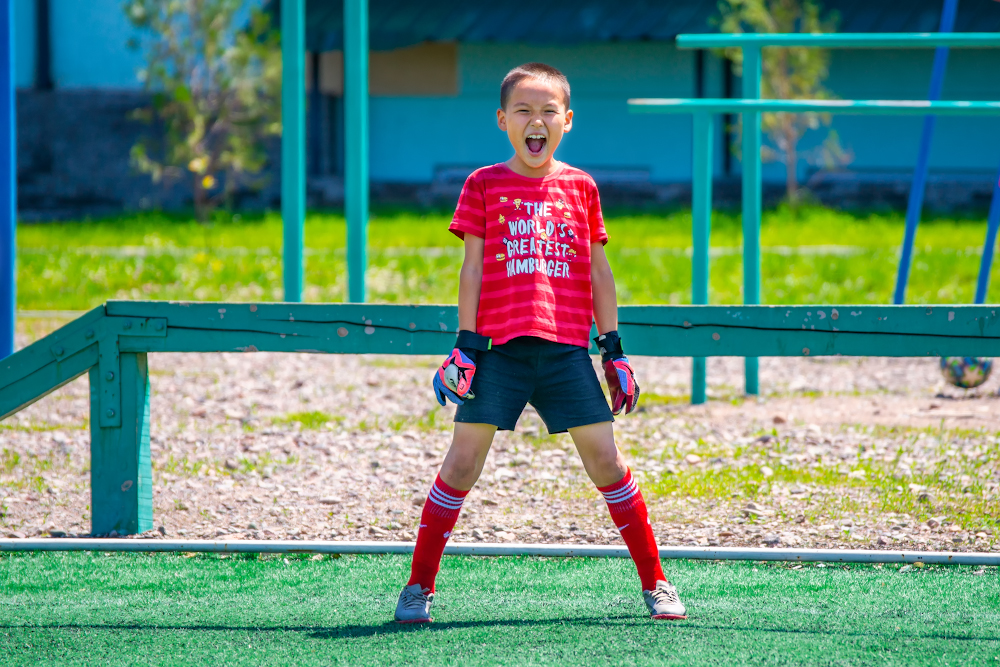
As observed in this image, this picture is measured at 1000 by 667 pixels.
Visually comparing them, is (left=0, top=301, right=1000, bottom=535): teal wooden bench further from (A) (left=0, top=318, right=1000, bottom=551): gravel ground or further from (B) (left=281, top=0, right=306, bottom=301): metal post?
(B) (left=281, top=0, right=306, bottom=301): metal post

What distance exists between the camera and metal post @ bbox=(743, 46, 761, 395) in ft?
18.5

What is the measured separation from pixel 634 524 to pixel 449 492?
18.7 inches

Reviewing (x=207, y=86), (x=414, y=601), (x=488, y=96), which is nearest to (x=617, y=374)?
(x=414, y=601)

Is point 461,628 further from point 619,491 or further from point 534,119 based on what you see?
point 534,119

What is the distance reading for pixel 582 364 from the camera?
288 cm

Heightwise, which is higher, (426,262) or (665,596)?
(426,262)

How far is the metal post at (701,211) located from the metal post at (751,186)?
248mm

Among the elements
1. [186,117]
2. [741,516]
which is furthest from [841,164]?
[741,516]

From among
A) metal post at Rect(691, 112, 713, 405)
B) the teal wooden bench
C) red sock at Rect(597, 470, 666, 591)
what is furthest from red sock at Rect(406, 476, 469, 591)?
metal post at Rect(691, 112, 713, 405)

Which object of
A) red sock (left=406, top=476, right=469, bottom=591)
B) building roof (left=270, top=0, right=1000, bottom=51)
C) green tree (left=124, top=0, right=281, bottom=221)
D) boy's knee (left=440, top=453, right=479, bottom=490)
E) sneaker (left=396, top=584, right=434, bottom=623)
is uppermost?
building roof (left=270, top=0, right=1000, bottom=51)

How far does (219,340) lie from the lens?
3.70 meters

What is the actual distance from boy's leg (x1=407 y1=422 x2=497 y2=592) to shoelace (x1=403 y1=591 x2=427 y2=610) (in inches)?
1.1

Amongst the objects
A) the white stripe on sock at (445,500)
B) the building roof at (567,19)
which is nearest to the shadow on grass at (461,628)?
the white stripe on sock at (445,500)

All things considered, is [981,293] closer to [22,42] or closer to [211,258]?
[211,258]
